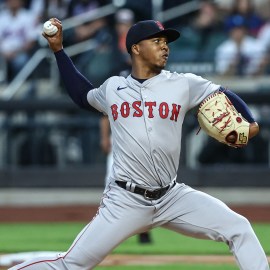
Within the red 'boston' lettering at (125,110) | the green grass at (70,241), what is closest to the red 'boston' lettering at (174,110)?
the red 'boston' lettering at (125,110)

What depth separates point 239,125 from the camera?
5.70m

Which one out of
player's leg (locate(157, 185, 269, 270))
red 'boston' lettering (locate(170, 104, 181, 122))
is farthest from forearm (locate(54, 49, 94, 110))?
player's leg (locate(157, 185, 269, 270))

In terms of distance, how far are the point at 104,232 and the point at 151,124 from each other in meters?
0.70

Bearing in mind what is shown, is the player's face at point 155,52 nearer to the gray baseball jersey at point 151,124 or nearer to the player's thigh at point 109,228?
the gray baseball jersey at point 151,124

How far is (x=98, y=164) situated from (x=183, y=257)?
180 inches

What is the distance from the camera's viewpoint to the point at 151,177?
18.6ft

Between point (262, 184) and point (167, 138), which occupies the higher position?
point (167, 138)

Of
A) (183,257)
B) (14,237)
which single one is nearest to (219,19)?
(14,237)

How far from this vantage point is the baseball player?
18.0 ft

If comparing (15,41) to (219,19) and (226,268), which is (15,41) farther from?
(226,268)

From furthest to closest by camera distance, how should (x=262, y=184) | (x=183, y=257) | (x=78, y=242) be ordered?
(x=262, y=184) → (x=183, y=257) → (x=78, y=242)

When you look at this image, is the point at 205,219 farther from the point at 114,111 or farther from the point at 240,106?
the point at 114,111

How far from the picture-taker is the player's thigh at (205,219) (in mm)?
5570

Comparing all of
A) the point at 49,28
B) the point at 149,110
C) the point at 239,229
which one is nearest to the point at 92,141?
the point at 49,28
